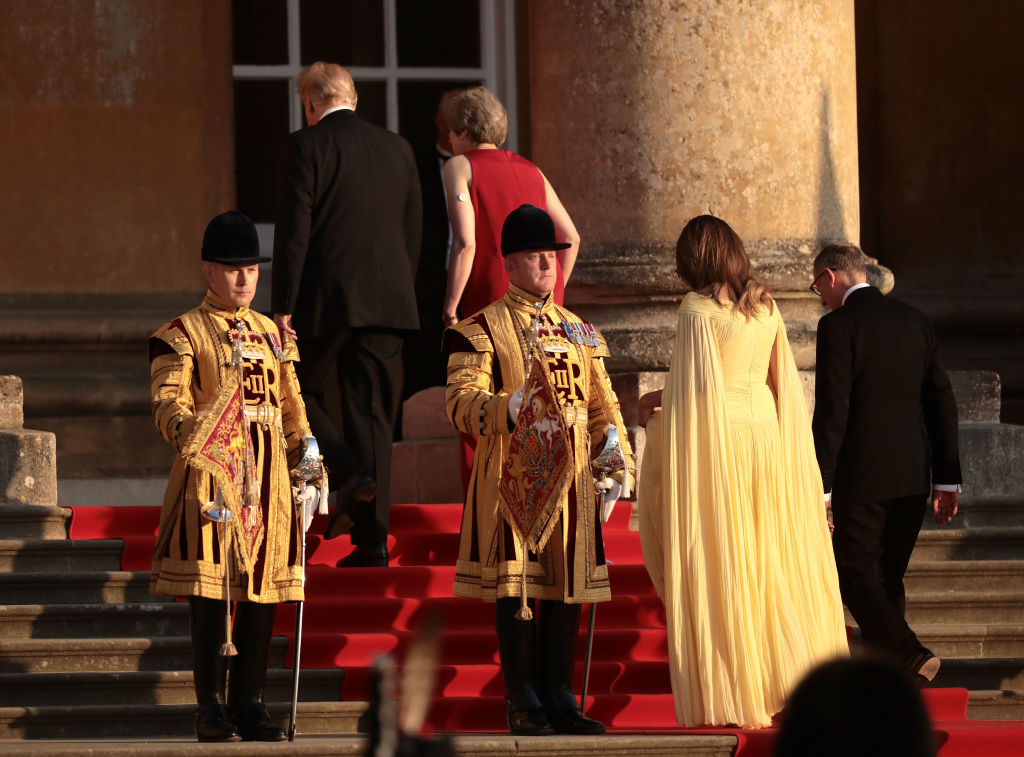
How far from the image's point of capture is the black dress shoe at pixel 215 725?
17.9ft

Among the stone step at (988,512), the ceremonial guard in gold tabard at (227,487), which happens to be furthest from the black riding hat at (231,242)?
the stone step at (988,512)

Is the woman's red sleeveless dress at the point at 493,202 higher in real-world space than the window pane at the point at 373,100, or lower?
lower

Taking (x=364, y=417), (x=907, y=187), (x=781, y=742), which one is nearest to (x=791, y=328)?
(x=364, y=417)

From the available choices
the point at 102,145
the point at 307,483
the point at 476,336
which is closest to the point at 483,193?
the point at 476,336

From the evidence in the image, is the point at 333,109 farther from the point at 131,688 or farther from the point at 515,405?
the point at 131,688

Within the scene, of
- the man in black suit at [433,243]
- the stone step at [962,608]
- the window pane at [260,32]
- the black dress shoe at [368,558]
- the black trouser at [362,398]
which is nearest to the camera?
the black trouser at [362,398]

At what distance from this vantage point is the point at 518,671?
5727mm

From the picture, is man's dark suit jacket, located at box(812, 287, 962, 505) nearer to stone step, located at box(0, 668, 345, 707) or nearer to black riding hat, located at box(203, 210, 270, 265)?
stone step, located at box(0, 668, 345, 707)

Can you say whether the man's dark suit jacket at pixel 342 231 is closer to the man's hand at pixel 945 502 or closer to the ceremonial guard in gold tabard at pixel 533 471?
the ceremonial guard in gold tabard at pixel 533 471

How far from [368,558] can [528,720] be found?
1440 millimetres

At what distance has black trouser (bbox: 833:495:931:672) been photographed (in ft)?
20.6

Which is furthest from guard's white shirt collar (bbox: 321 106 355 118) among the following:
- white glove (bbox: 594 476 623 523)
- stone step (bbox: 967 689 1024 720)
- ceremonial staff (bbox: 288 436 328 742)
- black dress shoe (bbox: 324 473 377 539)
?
stone step (bbox: 967 689 1024 720)

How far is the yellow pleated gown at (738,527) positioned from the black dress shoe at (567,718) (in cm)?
35

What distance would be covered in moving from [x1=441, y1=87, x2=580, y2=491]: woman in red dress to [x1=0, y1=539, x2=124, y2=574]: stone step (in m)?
1.48
